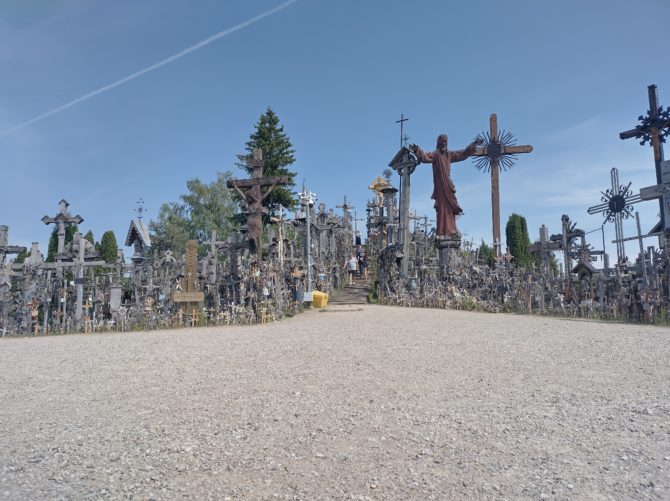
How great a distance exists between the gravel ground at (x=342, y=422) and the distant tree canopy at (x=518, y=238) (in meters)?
23.0

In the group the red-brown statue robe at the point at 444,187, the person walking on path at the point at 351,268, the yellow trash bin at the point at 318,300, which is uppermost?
the red-brown statue robe at the point at 444,187

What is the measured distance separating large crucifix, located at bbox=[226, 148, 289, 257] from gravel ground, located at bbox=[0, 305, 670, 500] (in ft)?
21.1

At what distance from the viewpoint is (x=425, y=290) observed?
17.4 metres

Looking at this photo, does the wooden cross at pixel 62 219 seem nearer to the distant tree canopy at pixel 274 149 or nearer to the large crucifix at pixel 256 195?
the large crucifix at pixel 256 195

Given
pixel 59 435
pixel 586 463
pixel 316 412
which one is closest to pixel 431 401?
pixel 316 412

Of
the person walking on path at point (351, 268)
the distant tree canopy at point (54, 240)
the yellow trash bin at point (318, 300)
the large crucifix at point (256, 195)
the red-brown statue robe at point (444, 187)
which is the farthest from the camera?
the distant tree canopy at point (54, 240)

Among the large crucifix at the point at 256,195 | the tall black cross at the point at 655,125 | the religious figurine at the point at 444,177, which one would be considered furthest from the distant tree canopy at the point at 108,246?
the tall black cross at the point at 655,125

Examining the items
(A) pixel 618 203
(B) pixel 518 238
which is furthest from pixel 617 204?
(B) pixel 518 238

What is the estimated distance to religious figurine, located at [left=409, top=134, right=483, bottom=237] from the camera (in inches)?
755

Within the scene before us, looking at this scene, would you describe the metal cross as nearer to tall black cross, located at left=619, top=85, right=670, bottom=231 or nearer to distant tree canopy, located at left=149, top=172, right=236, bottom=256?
tall black cross, located at left=619, top=85, right=670, bottom=231

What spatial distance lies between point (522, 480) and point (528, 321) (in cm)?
1011

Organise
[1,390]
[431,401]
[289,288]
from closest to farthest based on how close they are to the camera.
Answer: [431,401] < [1,390] < [289,288]

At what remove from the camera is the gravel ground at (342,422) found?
322 centimetres

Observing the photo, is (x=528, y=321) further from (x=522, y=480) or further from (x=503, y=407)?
(x=522, y=480)
